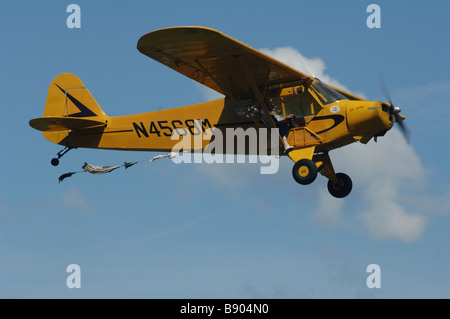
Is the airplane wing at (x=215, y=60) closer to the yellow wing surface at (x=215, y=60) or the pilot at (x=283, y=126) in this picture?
the yellow wing surface at (x=215, y=60)

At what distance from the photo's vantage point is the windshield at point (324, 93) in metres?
16.1

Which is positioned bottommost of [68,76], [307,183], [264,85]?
[307,183]

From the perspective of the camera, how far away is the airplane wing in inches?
578

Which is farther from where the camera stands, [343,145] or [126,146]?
[126,146]

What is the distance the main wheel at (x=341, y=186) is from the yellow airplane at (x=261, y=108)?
21mm

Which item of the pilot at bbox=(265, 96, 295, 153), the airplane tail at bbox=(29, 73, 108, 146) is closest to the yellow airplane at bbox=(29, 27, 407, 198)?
the pilot at bbox=(265, 96, 295, 153)

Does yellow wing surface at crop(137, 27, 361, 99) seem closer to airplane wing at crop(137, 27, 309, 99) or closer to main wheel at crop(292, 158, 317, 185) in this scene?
airplane wing at crop(137, 27, 309, 99)

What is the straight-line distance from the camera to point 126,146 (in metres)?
18.2

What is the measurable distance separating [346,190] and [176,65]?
14.5ft

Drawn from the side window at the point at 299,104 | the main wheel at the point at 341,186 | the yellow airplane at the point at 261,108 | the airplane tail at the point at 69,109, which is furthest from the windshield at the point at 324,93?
the airplane tail at the point at 69,109

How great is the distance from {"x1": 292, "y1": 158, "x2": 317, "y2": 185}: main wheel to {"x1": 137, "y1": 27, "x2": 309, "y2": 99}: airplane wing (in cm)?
175
